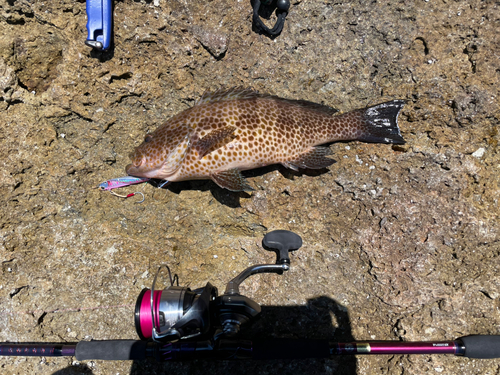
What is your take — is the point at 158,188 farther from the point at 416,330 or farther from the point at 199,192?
the point at 416,330

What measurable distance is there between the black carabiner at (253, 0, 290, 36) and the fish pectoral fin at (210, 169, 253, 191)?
60.2 inches

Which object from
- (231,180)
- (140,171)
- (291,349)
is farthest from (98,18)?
(291,349)

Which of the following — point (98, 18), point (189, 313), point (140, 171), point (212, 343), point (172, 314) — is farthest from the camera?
point (140, 171)

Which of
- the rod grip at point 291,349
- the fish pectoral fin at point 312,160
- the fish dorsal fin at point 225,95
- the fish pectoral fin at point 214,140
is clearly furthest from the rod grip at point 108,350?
the fish dorsal fin at point 225,95

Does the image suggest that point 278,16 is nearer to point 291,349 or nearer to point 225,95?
point 225,95

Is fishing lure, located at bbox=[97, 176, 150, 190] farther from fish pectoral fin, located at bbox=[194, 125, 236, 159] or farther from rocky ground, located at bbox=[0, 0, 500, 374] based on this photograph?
fish pectoral fin, located at bbox=[194, 125, 236, 159]

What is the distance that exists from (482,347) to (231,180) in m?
2.74

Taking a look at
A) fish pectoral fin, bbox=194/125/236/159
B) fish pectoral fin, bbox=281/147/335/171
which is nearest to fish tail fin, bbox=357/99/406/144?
fish pectoral fin, bbox=281/147/335/171

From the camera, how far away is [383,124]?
3.10 meters

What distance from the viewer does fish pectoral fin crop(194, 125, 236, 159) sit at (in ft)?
9.69

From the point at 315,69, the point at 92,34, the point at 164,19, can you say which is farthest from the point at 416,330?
the point at 92,34

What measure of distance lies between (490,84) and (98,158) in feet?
13.5

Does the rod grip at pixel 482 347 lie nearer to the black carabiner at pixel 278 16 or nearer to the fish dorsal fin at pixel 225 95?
the fish dorsal fin at pixel 225 95

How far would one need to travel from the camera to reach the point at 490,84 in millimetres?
2994
